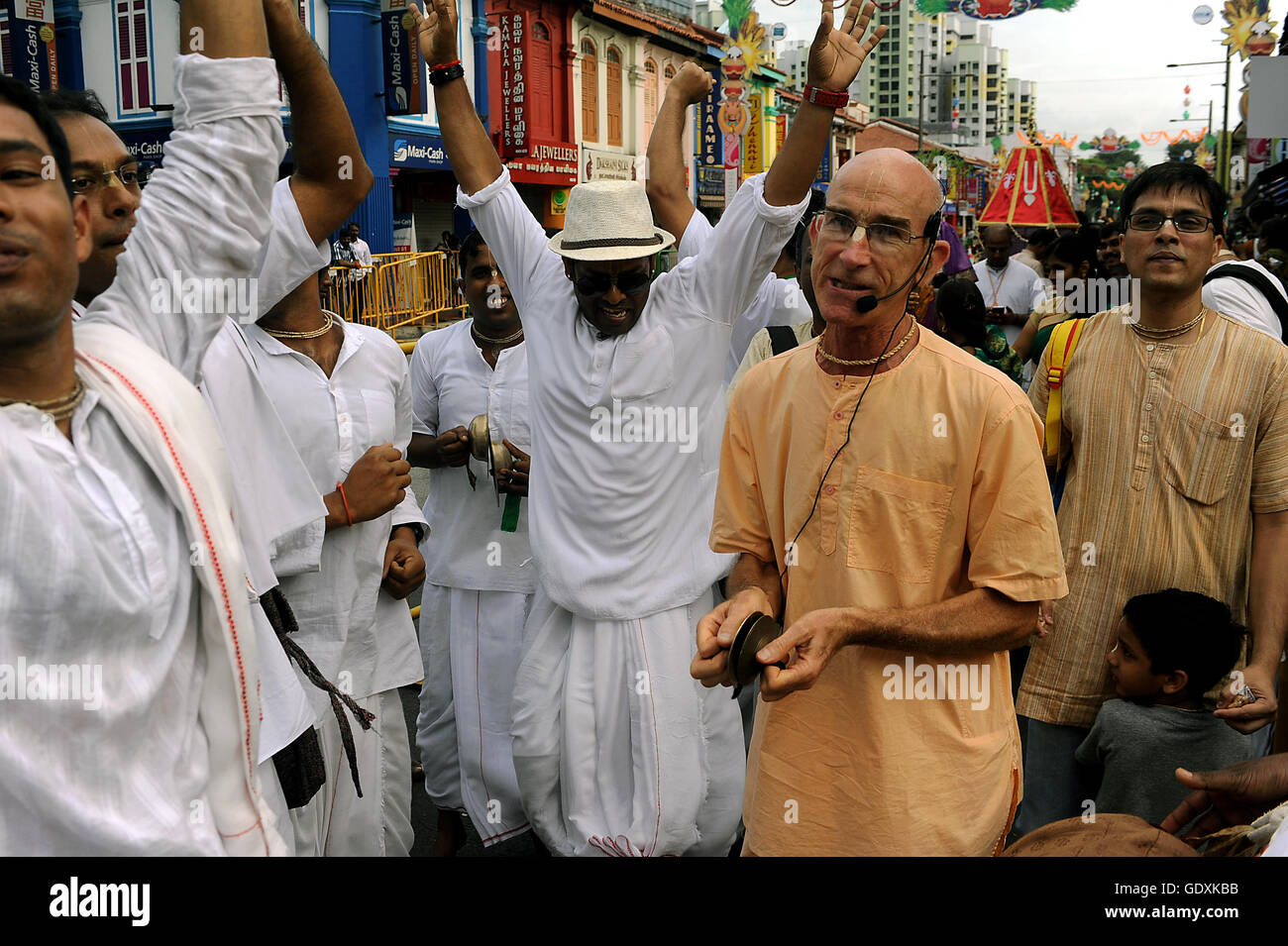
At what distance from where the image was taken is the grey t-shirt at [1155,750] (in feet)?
10.6

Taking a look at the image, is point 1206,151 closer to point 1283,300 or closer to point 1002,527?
point 1283,300

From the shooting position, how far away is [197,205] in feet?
6.59

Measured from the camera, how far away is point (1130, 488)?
332cm

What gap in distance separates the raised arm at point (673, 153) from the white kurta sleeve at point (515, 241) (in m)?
0.45

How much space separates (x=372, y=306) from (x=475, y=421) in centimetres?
1499

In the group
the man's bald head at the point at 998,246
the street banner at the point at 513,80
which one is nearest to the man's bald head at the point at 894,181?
the man's bald head at the point at 998,246

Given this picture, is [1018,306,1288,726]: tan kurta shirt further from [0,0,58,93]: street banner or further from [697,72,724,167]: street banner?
[697,72,724,167]: street banner

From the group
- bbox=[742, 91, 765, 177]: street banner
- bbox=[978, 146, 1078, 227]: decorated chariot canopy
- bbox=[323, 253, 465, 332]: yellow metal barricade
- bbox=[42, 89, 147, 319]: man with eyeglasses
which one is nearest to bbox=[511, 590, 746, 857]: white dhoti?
bbox=[42, 89, 147, 319]: man with eyeglasses

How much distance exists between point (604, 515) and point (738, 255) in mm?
906

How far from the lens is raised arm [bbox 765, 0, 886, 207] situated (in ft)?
9.24

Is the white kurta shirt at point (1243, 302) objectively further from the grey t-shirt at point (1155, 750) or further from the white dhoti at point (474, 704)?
the white dhoti at point (474, 704)

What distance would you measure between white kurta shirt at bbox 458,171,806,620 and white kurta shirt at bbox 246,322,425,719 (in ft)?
1.71

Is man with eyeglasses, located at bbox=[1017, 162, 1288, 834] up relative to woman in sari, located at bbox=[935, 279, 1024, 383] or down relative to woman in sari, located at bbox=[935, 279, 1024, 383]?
down
